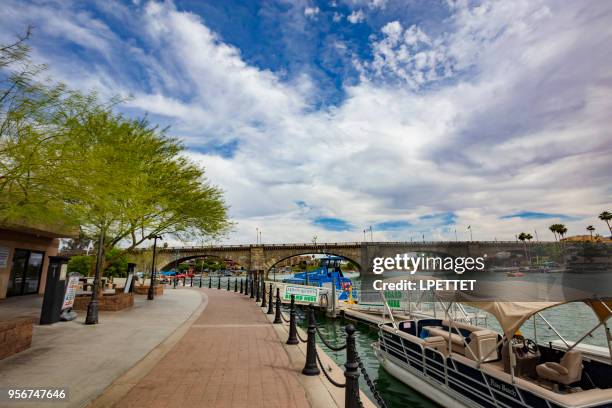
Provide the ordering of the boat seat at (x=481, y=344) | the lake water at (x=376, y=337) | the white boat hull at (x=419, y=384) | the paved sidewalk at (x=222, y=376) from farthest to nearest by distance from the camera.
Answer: the lake water at (x=376, y=337) → the white boat hull at (x=419, y=384) → the boat seat at (x=481, y=344) → the paved sidewalk at (x=222, y=376)

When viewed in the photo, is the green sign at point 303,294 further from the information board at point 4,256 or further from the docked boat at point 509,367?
the information board at point 4,256

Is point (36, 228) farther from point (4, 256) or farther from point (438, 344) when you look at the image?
point (438, 344)

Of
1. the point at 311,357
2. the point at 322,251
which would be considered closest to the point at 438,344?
the point at 311,357

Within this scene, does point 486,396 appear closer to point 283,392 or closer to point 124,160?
point 283,392

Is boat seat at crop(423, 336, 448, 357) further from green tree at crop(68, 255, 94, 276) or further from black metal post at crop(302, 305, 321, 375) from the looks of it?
green tree at crop(68, 255, 94, 276)

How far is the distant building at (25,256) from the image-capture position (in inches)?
672

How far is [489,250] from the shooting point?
7544cm

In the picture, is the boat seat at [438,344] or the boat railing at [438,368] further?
the boat seat at [438,344]

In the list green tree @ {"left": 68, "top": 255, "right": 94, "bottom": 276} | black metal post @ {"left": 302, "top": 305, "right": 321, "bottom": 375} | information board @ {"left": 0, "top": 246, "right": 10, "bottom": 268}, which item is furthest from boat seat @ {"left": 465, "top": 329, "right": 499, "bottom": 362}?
green tree @ {"left": 68, "top": 255, "right": 94, "bottom": 276}

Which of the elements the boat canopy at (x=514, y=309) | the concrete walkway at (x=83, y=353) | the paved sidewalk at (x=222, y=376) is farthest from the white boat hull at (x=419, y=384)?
the concrete walkway at (x=83, y=353)

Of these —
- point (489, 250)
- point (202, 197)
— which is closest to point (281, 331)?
point (202, 197)

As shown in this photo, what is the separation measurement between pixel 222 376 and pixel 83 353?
12.4 feet

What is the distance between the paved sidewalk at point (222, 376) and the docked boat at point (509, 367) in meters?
3.69

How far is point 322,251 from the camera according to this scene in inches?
2601
